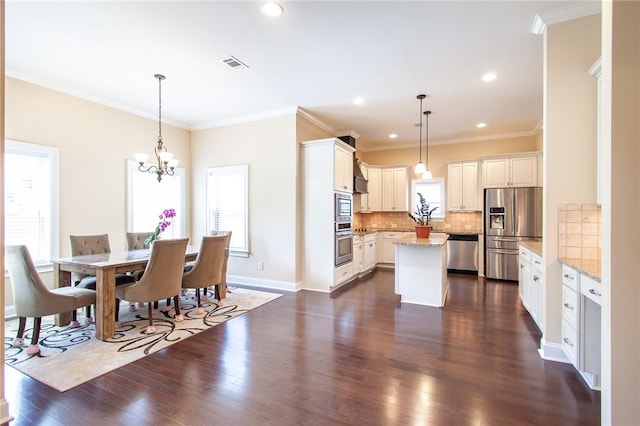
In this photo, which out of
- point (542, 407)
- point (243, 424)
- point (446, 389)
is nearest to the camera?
point (243, 424)

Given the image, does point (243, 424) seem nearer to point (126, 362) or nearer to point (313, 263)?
point (126, 362)

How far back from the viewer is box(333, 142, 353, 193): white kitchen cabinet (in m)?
5.13

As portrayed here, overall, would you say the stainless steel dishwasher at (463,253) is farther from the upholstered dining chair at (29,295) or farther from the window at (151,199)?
the upholstered dining chair at (29,295)

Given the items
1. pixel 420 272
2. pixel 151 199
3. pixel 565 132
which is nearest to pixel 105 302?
pixel 151 199

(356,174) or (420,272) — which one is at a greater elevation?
(356,174)

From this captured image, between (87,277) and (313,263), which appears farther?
(313,263)

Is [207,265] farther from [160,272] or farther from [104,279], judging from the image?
[104,279]

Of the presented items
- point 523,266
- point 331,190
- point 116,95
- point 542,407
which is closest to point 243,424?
point 542,407

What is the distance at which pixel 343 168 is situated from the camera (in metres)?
5.48

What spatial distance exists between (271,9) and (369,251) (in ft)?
17.2

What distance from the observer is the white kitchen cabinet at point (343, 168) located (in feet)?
16.8

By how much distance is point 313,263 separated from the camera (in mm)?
5199

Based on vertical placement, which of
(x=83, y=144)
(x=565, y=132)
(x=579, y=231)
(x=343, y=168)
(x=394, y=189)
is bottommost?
(x=579, y=231)
